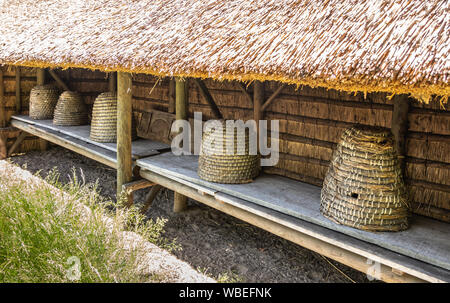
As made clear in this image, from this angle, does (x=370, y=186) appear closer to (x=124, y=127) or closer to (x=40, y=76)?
(x=124, y=127)

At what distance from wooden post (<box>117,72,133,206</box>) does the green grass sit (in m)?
0.90

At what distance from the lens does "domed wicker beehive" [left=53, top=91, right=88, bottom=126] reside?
5711 mm

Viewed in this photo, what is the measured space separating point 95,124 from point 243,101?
6.39ft

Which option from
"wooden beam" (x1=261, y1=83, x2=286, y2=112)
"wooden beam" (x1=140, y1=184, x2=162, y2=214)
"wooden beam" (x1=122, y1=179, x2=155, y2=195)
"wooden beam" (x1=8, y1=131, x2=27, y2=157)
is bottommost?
"wooden beam" (x1=140, y1=184, x2=162, y2=214)

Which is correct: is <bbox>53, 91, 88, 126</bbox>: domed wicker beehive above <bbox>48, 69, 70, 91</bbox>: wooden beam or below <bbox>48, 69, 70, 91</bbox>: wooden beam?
below

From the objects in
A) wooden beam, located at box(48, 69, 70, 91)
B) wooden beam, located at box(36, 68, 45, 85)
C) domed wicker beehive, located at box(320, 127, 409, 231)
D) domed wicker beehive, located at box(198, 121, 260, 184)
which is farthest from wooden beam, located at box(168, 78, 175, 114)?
domed wicker beehive, located at box(320, 127, 409, 231)

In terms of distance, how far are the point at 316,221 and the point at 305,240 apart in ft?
0.58

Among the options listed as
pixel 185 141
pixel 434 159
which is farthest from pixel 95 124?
pixel 434 159

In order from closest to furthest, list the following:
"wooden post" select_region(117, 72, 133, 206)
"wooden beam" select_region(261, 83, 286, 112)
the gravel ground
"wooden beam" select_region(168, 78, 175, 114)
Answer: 1. the gravel ground
2. "wooden beam" select_region(261, 83, 286, 112)
3. "wooden post" select_region(117, 72, 133, 206)
4. "wooden beam" select_region(168, 78, 175, 114)

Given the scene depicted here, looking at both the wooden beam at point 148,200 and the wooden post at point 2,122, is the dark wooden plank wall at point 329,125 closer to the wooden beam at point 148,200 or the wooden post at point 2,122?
the wooden beam at point 148,200

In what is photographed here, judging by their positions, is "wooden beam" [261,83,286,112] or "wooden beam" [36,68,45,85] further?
"wooden beam" [36,68,45,85]

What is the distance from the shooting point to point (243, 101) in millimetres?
4355

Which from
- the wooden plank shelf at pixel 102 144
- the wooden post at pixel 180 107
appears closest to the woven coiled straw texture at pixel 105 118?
the wooden plank shelf at pixel 102 144

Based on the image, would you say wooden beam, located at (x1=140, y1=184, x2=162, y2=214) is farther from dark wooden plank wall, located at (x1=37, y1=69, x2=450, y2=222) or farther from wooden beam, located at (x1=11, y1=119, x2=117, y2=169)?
dark wooden plank wall, located at (x1=37, y1=69, x2=450, y2=222)
